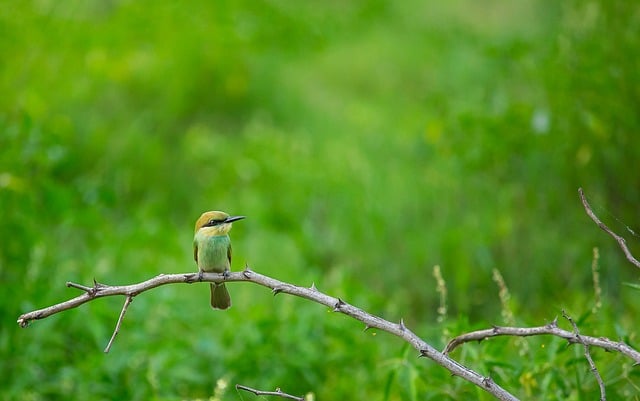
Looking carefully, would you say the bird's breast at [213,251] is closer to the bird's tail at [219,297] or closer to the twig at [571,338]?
→ the bird's tail at [219,297]

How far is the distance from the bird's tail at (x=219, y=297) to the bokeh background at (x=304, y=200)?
29cm

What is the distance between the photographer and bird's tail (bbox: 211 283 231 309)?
2.93 meters

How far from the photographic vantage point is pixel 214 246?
282 cm

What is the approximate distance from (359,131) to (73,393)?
3630 mm

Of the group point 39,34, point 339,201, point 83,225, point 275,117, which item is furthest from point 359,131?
point 83,225

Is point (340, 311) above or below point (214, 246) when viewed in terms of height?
below

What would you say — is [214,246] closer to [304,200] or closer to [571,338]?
[571,338]

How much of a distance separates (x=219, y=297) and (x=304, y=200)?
295cm

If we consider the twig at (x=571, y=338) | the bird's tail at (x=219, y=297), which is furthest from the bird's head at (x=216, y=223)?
the twig at (x=571, y=338)

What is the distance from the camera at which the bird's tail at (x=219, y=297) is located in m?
2.93

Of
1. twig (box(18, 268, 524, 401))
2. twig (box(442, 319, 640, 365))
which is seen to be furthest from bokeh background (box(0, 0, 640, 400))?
twig (box(18, 268, 524, 401))

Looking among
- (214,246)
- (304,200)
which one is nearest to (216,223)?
(214,246)

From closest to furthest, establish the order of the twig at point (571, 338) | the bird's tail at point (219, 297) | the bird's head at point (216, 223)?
1. the twig at point (571, 338)
2. the bird's head at point (216, 223)
3. the bird's tail at point (219, 297)

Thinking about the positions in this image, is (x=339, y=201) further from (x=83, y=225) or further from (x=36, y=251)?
(x=36, y=251)
